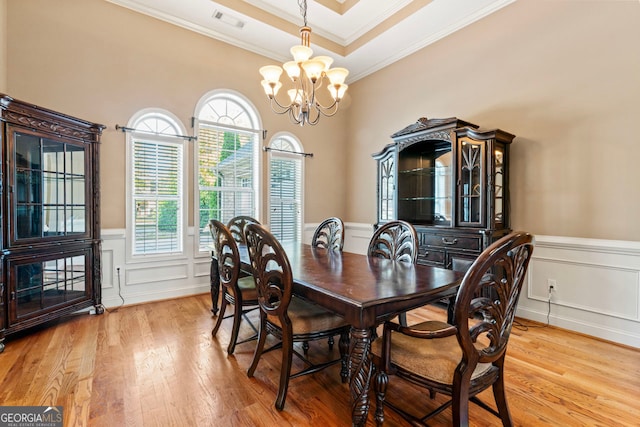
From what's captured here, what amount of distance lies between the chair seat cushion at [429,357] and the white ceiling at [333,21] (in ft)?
11.9

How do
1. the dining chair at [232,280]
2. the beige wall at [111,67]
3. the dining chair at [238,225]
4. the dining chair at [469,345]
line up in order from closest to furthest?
the dining chair at [469,345], the dining chair at [232,280], the beige wall at [111,67], the dining chair at [238,225]

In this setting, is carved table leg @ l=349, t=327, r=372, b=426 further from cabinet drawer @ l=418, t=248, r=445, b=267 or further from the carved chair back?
cabinet drawer @ l=418, t=248, r=445, b=267

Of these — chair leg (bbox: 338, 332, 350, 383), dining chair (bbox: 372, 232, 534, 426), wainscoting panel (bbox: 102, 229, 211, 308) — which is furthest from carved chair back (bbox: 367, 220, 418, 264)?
wainscoting panel (bbox: 102, 229, 211, 308)

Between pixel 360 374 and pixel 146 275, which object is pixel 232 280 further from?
pixel 146 275

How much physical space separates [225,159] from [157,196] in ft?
3.32

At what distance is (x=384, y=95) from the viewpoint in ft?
15.7

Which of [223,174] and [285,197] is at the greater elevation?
[223,174]

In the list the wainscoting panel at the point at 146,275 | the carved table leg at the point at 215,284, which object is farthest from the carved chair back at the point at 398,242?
the wainscoting panel at the point at 146,275

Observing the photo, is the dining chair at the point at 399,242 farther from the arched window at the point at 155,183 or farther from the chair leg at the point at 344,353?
the arched window at the point at 155,183

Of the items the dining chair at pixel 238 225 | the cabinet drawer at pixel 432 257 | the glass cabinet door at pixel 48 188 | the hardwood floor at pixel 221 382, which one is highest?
the glass cabinet door at pixel 48 188

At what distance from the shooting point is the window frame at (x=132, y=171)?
3570 mm

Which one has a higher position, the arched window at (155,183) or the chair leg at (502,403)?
the arched window at (155,183)

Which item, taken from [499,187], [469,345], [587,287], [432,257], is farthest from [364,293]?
[587,287]

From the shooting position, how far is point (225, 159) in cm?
429
